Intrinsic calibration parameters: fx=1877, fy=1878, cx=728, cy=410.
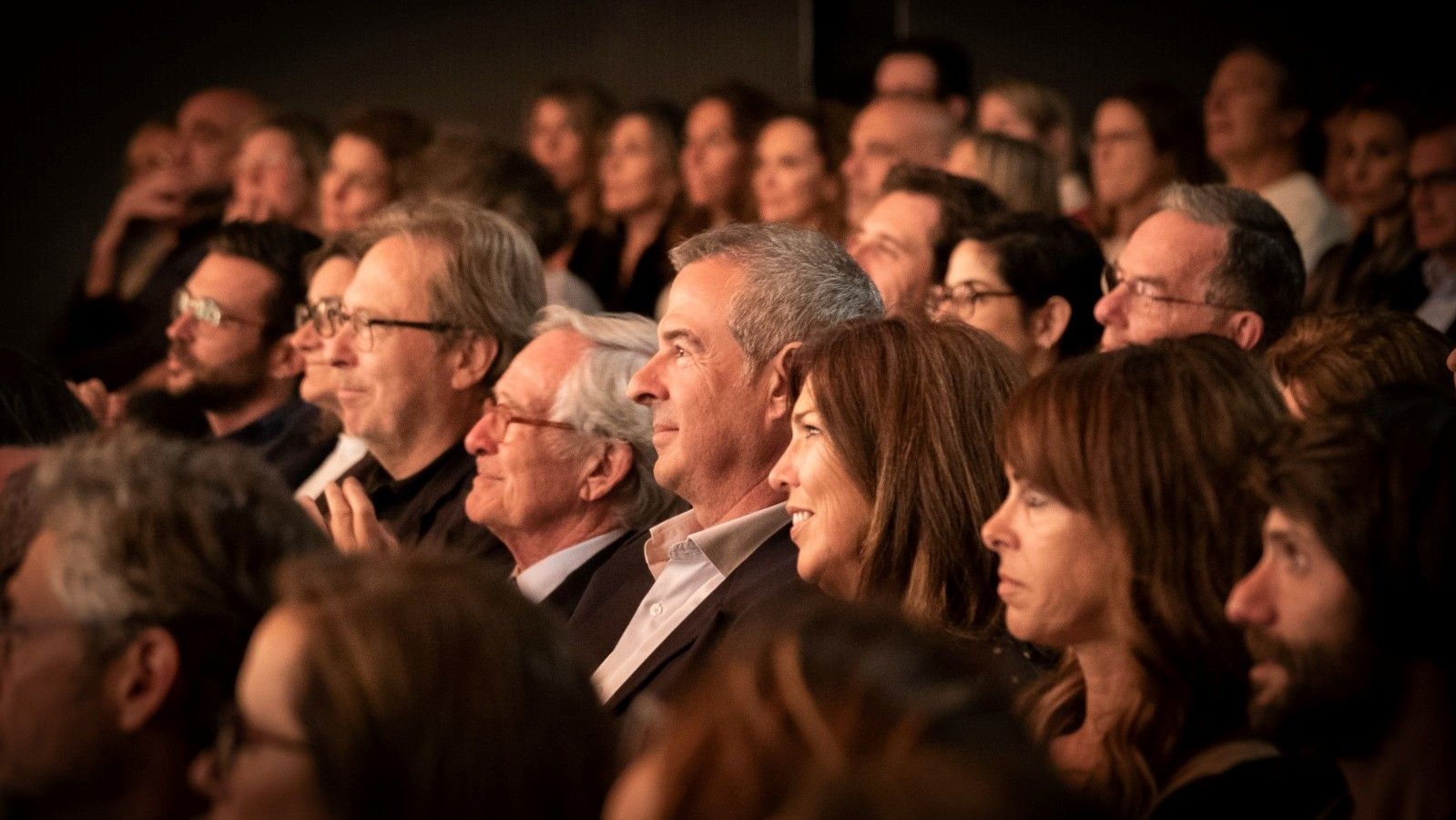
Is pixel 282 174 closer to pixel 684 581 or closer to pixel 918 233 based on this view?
pixel 918 233

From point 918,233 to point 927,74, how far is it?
2.29 metres

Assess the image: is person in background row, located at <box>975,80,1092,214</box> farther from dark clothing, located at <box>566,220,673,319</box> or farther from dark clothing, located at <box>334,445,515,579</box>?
dark clothing, located at <box>334,445,515,579</box>

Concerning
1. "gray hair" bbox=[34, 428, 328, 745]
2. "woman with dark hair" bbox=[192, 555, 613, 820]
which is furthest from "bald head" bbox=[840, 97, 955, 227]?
"woman with dark hair" bbox=[192, 555, 613, 820]

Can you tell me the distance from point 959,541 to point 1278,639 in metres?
0.73

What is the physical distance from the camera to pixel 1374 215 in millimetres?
5152

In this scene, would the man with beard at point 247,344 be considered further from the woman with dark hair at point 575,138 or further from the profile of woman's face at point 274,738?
the profile of woman's face at point 274,738

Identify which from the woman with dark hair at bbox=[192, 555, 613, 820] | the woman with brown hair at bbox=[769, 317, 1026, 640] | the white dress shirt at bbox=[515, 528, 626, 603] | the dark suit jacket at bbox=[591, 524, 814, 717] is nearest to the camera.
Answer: the woman with dark hair at bbox=[192, 555, 613, 820]

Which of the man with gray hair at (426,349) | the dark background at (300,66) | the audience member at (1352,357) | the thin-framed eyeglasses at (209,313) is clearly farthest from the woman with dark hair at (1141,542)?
the dark background at (300,66)

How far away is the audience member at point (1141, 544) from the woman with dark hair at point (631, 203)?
4.02 metres

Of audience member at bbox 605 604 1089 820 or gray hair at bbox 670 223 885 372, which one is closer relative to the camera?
audience member at bbox 605 604 1089 820

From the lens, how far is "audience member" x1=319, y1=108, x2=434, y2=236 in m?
6.06

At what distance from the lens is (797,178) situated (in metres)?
5.73

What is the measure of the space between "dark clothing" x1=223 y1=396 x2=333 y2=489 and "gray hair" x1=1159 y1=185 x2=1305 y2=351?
225 centimetres

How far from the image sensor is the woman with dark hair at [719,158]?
6113 millimetres
